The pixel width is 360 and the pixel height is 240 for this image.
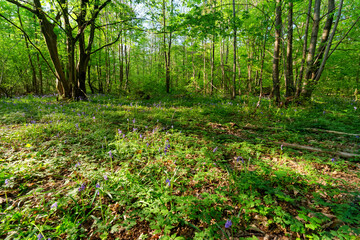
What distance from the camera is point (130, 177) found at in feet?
7.36

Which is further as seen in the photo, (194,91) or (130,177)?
(194,91)

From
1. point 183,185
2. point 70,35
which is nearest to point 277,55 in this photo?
point 183,185

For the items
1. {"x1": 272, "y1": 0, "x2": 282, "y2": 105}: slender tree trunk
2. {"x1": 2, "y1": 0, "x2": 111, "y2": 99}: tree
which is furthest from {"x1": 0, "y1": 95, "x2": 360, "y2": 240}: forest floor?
{"x1": 2, "y1": 0, "x2": 111, "y2": 99}: tree

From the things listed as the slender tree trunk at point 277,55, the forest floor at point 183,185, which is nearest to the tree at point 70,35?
the forest floor at point 183,185

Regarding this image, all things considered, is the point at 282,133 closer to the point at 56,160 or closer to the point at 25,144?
the point at 56,160

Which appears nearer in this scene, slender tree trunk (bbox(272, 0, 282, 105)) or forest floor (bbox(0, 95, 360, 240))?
forest floor (bbox(0, 95, 360, 240))

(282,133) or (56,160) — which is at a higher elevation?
(282,133)

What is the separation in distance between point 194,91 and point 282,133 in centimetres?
838

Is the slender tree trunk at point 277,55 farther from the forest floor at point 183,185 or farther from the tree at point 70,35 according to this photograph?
the tree at point 70,35

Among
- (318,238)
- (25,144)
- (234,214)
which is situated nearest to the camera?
(318,238)

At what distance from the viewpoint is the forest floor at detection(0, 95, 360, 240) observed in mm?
1551

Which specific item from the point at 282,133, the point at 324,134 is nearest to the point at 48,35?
the point at 282,133

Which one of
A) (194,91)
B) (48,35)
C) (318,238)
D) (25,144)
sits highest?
(48,35)

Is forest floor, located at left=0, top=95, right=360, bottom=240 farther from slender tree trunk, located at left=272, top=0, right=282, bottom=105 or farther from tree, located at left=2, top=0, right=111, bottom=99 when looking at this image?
tree, located at left=2, top=0, right=111, bottom=99
